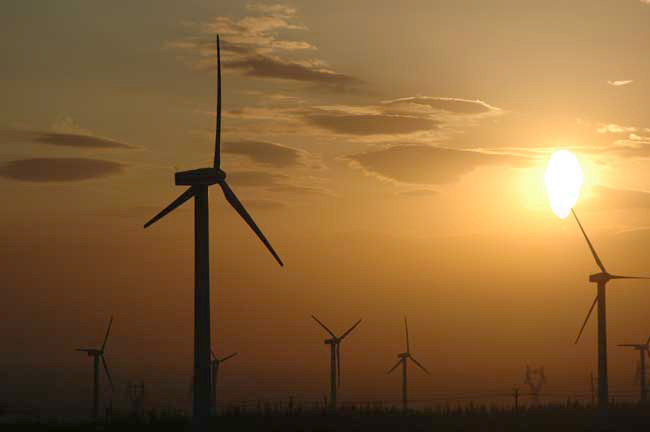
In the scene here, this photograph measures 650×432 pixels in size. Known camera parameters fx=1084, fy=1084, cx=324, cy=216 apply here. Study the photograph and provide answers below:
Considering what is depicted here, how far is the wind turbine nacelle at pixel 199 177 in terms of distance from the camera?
275ft

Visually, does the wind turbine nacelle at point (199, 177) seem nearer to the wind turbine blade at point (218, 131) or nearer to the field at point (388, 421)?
the wind turbine blade at point (218, 131)

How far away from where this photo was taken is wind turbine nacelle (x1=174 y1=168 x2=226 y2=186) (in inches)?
A: 3305

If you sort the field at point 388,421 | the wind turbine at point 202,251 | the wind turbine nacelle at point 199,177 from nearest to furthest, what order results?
1. the wind turbine at point 202,251
2. the wind turbine nacelle at point 199,177
3. the field at point 388,421

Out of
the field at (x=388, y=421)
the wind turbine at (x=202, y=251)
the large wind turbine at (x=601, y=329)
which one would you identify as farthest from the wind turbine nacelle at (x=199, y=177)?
the large wind turbine at (x=601, y=329)

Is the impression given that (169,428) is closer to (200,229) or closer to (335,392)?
(200,229)

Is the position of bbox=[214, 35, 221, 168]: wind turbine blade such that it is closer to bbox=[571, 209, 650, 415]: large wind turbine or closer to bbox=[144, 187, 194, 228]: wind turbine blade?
bbox=[144, 187, 194, 228]: wind turbine blade

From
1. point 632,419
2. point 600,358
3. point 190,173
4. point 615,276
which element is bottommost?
point 632,419

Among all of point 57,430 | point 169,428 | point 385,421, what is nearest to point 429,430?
point 385,421

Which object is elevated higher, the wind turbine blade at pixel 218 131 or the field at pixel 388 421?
the wind turbine blade at pixel 218 131

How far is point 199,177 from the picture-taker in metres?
84.0

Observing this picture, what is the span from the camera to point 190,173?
277 feet

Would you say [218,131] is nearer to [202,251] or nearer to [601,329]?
[202,251]

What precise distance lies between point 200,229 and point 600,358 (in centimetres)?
6638

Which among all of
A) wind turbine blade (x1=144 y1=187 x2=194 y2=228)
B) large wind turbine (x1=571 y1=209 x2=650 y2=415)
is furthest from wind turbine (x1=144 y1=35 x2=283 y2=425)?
large wind turbine (x1=571 y1=209 x2=650 y2=415)
